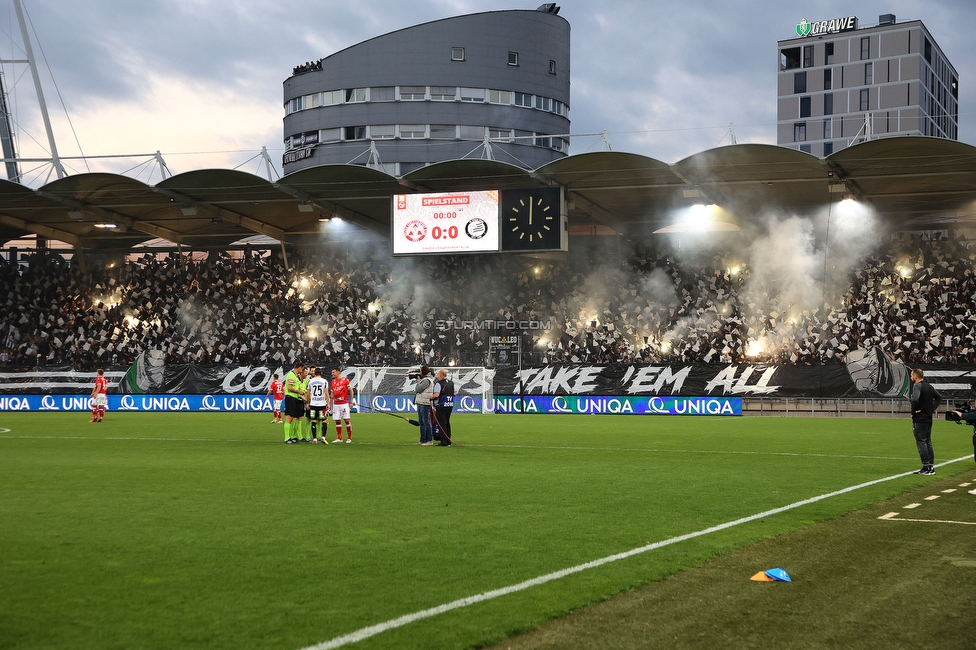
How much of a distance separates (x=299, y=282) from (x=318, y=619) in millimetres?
44836

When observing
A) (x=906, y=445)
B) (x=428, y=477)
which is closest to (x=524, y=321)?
(x=906, y=445)

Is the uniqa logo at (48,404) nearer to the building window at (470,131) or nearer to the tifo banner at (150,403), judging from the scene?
the tifo banner at (150,403)

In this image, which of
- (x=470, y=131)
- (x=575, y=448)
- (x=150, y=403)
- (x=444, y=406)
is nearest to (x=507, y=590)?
(x=575, y=448)

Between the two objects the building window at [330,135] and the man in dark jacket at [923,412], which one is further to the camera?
the building window at [330,135]

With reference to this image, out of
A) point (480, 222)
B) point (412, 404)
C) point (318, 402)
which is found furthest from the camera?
point (480, 222)

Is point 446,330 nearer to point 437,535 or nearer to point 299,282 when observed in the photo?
point 299,282

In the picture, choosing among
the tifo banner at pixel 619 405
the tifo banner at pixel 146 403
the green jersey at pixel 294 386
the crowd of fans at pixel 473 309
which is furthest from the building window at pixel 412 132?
the green jersey at pixel 294 386

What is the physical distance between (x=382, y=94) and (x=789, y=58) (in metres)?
48.4

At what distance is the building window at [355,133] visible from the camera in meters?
81.7

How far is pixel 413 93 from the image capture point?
80.6m

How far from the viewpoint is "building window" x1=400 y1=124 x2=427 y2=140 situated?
80750 millimetres

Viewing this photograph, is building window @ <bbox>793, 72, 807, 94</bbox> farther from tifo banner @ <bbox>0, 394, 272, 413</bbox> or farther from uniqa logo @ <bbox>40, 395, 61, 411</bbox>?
uniqa logo @ <bbox>40, 395, 61, 411</bbox>

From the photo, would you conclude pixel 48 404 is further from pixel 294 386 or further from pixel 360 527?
pixel 360 527

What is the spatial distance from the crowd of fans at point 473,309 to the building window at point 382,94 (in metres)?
32.1
